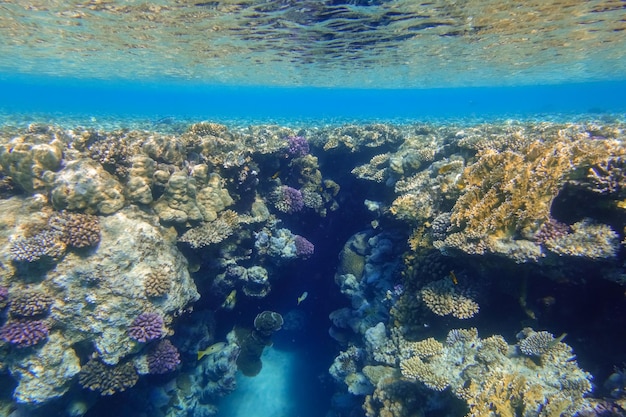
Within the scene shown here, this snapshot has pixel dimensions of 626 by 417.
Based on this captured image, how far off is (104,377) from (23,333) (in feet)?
5.54

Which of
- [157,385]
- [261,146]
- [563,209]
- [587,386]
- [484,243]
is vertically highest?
[261,146]

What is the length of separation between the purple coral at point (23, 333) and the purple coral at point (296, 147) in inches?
303

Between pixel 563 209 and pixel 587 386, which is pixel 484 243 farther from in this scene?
pixel 587 386

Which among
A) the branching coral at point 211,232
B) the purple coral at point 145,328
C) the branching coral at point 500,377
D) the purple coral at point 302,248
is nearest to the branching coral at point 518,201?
the branching coral at point 500,377

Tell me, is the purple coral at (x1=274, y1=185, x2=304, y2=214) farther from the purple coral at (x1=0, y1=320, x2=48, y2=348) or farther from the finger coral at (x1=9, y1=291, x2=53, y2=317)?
the purple coral at (x1=0, y1=320, x2=48, y2=348)

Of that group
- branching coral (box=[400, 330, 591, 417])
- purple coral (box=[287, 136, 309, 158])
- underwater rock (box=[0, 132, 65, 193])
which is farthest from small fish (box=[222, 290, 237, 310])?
branching coral (box=[400, 330, 591, 417])

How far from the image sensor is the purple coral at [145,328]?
602 centimetres

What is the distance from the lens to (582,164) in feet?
16.5

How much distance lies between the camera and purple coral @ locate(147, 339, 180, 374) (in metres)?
6.71

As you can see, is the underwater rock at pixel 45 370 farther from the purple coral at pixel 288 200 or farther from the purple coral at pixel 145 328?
the purple coral at pixel 288 200

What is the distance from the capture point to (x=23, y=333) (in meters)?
5.29

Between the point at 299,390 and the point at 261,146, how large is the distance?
8401 millimetres

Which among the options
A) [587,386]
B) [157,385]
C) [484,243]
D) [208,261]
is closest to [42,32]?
[208,261]

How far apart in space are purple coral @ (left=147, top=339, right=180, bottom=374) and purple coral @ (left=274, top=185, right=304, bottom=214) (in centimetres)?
514
